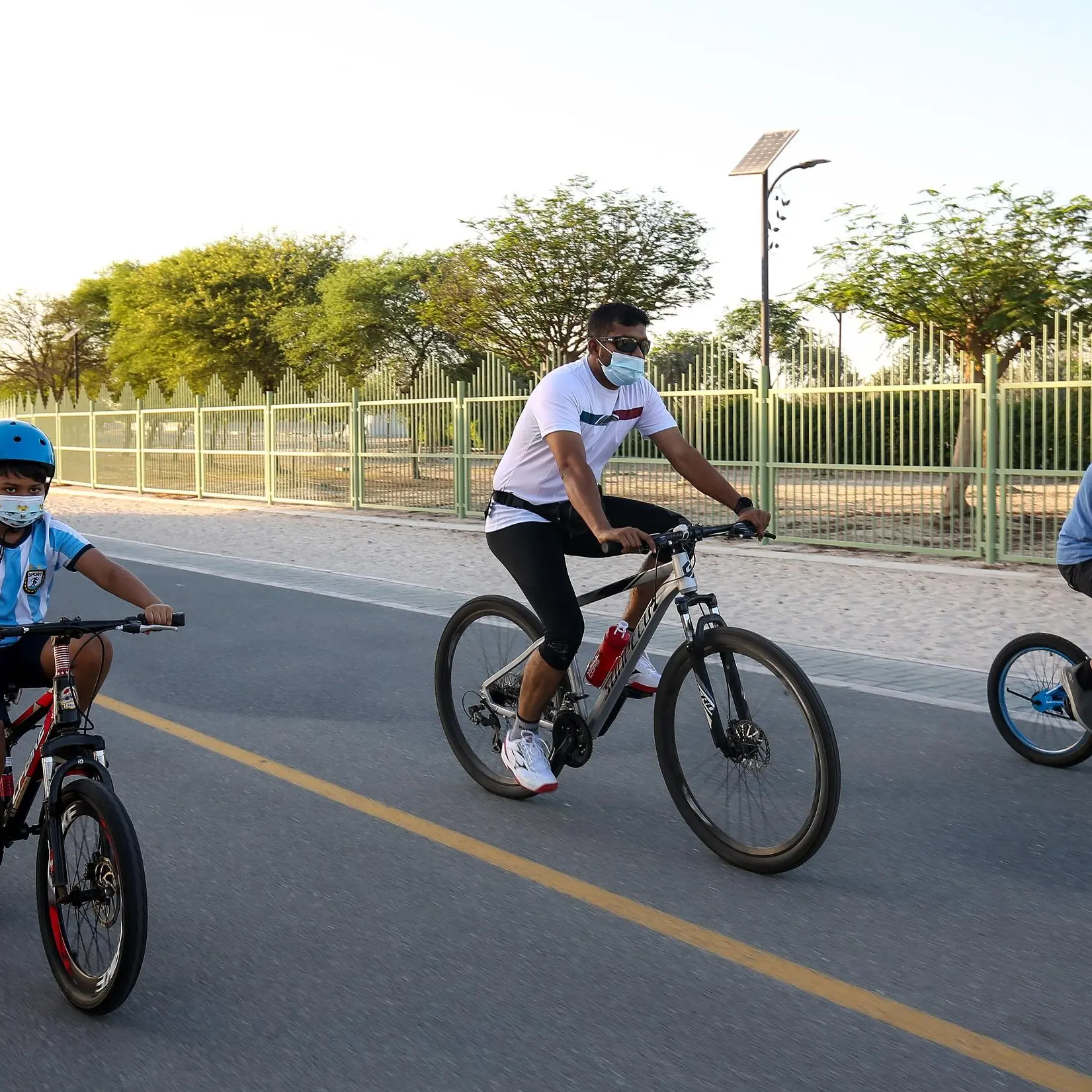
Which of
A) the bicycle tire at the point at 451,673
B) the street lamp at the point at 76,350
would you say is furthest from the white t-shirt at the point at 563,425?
the street lamp at the point at 76,350

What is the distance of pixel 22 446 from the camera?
3910 millimetres

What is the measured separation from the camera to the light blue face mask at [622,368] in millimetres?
5227

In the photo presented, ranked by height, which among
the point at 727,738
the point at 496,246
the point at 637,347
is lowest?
the point at 727,738

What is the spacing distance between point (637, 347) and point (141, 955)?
9.21ft

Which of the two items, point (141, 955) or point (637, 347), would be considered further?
point (637, 347)

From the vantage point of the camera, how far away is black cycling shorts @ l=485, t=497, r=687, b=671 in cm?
529

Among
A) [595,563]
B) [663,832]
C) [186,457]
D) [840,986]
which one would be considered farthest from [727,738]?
[186,457]

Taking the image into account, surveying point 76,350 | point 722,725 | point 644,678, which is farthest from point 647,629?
point 76,350

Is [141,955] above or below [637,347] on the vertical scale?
below

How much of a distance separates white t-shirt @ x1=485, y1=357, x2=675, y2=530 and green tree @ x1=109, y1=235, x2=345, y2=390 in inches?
1902

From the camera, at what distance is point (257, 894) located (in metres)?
4.59

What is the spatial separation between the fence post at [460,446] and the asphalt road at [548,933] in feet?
51.6

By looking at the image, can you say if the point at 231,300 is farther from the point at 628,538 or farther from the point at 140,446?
the point at 628,538

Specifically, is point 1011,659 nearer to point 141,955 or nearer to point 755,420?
point 141,955
